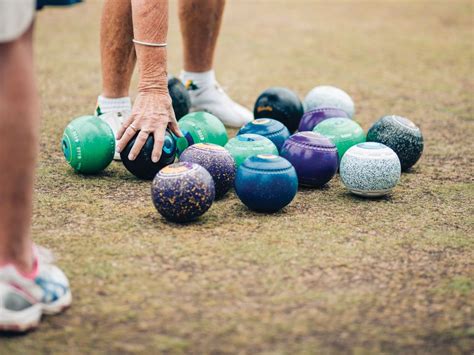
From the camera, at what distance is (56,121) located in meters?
4.65

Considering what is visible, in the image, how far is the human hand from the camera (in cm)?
334

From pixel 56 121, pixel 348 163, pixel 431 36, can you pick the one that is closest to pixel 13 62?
pixel 348 163

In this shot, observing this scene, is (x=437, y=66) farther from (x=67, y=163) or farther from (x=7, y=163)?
(x=7, y=163)

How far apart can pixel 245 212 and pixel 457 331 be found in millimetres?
1261

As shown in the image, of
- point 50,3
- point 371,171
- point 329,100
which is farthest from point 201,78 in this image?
point 50,3

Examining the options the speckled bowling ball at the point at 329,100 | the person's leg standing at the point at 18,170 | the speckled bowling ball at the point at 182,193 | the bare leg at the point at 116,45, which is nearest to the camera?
the person's leg standing at the point at 18,170

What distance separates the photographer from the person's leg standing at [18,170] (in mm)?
2037

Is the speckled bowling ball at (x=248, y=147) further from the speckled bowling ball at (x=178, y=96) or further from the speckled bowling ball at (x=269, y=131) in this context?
the speckled bowling ball at (x=178, y=96)

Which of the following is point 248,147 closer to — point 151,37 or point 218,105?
point 151,37

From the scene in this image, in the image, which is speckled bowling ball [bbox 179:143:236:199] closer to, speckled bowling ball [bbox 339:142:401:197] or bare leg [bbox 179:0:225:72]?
speckled bowling ball [bbox 339:142:401:197]

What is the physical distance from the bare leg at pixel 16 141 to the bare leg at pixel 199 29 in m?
2.56

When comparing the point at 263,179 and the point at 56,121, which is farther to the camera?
the point at 56,121

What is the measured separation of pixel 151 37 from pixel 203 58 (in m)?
1.29

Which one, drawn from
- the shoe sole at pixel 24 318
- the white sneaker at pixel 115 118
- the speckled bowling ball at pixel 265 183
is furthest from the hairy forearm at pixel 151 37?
the shoe sole at pixel 24 318
